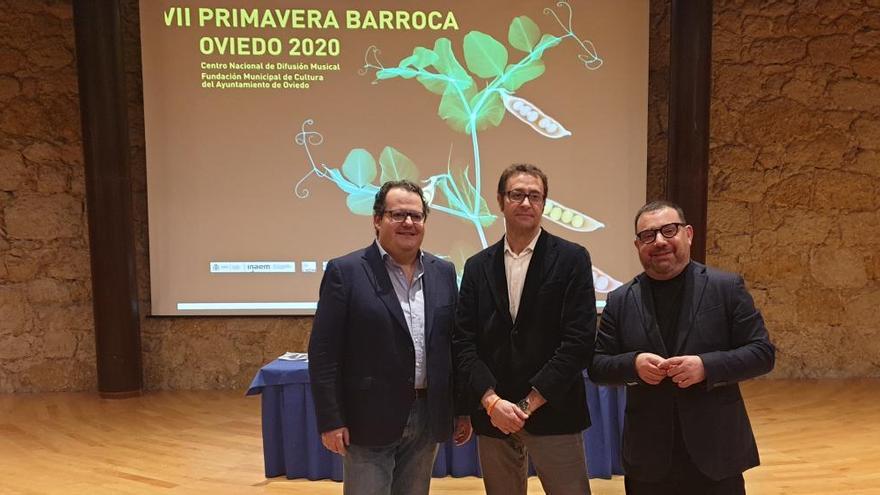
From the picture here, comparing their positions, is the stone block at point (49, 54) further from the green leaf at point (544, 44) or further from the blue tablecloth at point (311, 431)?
the green leaf at point (544, 44)


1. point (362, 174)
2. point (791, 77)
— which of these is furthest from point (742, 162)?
point (362, 174)

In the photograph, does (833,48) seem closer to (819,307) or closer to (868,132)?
(868,132)

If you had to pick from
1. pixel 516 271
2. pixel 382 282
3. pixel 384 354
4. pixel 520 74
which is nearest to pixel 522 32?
pixel 520 74

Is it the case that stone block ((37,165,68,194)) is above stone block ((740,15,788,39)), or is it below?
below

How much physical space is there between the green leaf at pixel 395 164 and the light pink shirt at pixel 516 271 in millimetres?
2946

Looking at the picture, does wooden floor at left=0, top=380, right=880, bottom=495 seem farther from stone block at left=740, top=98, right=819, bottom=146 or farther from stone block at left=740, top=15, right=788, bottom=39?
stone block at left=740, top=15, right=788, bottom=39

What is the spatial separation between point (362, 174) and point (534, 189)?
3.09 meters

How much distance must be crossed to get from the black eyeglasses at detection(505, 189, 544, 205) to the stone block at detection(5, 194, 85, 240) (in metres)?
4.41

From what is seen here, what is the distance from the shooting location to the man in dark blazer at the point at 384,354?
172 cm

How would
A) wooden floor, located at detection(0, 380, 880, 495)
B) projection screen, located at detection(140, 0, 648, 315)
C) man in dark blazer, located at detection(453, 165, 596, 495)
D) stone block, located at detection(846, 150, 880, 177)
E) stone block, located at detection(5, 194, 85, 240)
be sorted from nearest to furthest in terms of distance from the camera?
man in dark blazer, located at detection(453, 165, 596, 495), wooden floor, located at detection(0, 380, 880, 495), projection screen, located at detection(140, 0, 648, 315), stone block, located at detection(5, 194, 85, 240), stone block, located at detection(846, 150, 880, 177)

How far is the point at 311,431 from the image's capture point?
9.86ft

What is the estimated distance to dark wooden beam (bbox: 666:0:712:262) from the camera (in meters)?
4.47

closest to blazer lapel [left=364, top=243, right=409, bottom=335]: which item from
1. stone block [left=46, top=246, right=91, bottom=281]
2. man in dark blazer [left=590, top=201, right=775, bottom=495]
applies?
man in dark blazer [left=590, top=201, right=775, bottom=495]

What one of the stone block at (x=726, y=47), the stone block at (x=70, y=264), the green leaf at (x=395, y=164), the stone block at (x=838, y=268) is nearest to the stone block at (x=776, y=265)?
the stone block at (x=838, y=268)
